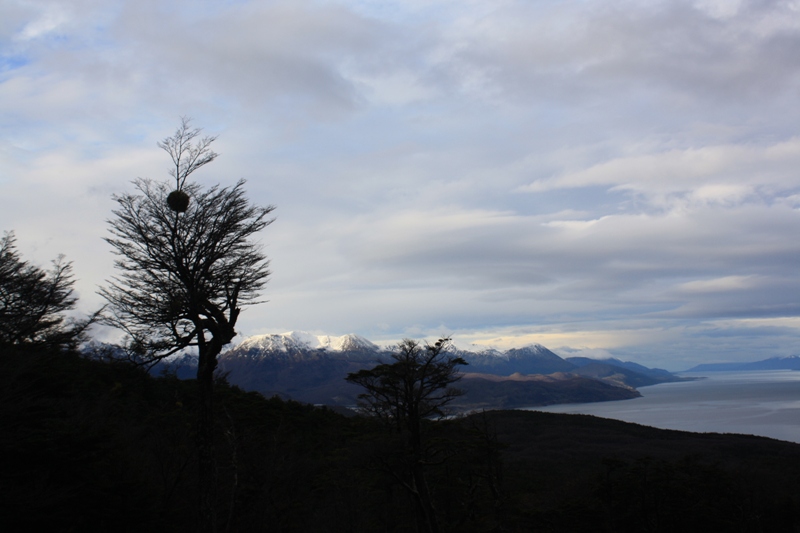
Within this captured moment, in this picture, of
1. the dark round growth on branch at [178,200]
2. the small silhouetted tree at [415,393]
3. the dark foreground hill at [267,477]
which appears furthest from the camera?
the small silhouetted tree at [415,393]

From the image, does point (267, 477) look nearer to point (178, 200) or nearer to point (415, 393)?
point (415, 393)

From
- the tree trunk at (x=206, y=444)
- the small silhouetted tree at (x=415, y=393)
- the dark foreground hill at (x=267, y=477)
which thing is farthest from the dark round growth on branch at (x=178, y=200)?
the small silhouetted tree at (x=415, y=393)

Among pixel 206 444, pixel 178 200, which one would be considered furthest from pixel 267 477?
pixel 178 200

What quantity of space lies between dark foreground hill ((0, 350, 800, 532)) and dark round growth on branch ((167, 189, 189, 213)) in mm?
4523

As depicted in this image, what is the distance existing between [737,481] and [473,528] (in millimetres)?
25294

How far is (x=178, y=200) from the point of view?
13594mm

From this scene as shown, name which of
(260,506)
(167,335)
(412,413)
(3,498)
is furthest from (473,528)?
(3,498)

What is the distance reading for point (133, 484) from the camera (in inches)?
587

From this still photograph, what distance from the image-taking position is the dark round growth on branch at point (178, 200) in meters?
13.6

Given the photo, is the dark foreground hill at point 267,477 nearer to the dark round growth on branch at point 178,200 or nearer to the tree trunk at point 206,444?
the tree trunk at point 206,444

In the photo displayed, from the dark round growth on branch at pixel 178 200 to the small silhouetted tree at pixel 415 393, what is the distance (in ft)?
38.9

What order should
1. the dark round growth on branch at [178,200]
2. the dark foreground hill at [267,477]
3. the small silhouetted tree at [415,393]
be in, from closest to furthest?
the dark foreground hill at [267,477] → the dark round growth on branch at [178,200] → the small silhouetted tree at [415,393]

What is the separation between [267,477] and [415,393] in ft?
22.6

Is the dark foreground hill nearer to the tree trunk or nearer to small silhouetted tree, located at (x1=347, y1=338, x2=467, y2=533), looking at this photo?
small silhouetted tree, located at (x1=347, y1=338, x2=467, y2=533)
